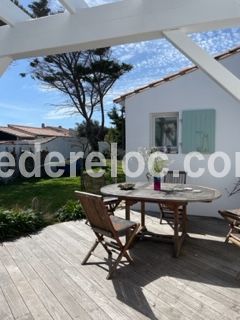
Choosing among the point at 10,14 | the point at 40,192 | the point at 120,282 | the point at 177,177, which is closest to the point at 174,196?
the point at 120,282

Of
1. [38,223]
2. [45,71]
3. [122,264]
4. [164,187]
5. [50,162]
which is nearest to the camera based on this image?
[122,264]

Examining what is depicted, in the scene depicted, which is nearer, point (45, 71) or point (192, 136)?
point (192, 136)

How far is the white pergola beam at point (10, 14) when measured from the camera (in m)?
2.66

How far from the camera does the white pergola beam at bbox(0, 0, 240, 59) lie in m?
2.26

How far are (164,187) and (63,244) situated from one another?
74.3 inches

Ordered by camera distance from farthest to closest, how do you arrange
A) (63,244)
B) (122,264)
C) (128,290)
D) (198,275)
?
(63,244) < (122,264) < (198,275) < (128,290)

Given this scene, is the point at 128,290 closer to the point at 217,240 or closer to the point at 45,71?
the point at 217,240

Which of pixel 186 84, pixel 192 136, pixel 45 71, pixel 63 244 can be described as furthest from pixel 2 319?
pixel 45 71

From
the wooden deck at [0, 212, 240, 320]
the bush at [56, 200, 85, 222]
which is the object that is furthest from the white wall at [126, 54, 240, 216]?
the bush at [56, 200, 85, 222]

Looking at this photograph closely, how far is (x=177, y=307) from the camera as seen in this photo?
297cm

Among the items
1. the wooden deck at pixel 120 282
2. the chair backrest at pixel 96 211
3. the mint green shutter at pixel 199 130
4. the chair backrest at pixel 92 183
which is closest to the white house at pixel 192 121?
the mint green shutter at pixel 199 130

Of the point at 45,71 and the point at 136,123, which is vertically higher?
the point at 45,71

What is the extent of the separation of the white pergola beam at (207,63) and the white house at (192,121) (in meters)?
4.17

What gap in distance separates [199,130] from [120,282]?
3.98 metres
